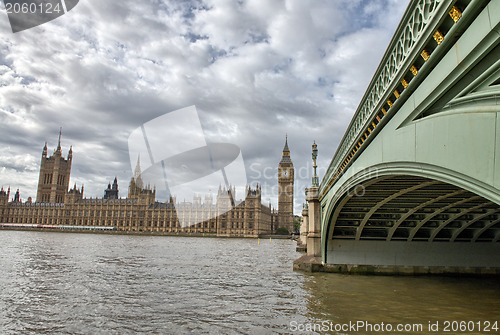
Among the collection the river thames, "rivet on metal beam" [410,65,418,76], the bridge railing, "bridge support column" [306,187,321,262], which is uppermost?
the bridge railing

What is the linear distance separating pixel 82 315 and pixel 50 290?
4720mm

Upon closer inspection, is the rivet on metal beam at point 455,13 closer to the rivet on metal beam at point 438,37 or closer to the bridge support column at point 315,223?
the rivet on metal beam at point 438,37

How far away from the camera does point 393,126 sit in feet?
22.9

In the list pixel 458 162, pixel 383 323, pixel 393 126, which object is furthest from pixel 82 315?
pixel 458 162

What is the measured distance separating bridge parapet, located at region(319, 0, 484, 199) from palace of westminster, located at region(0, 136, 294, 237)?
104 m

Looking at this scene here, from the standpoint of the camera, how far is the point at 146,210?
122438mm

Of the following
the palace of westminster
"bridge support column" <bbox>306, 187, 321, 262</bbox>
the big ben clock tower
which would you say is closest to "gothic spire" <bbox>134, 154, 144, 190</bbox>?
the palace of westminster

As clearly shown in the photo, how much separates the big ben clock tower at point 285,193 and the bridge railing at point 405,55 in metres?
119

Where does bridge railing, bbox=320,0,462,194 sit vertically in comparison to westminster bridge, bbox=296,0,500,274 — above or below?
above

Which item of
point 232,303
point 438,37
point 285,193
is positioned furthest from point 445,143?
point 285,193

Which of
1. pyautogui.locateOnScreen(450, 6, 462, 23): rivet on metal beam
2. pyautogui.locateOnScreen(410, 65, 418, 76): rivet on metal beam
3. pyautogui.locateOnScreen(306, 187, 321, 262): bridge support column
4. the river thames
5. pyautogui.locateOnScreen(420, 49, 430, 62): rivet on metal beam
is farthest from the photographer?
pyautogui.locateOnScreen(306, 187, 321, 262): bridge support column

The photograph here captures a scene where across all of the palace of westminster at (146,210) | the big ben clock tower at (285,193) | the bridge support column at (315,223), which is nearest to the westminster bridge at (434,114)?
the bridge support column at (315,223)

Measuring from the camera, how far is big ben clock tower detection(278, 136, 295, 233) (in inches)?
5064

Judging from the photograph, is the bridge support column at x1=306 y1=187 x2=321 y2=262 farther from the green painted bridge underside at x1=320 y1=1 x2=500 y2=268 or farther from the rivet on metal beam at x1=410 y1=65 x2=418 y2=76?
the rivet on metal beam at x1=410 y1=65 x2=418 y2=76
